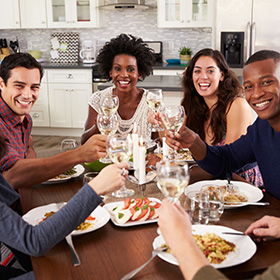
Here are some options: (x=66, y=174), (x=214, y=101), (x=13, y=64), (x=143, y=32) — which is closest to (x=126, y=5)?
(x=143, y=32)

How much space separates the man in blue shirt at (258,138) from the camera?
1.81 m

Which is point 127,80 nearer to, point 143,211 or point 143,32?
point 143,211

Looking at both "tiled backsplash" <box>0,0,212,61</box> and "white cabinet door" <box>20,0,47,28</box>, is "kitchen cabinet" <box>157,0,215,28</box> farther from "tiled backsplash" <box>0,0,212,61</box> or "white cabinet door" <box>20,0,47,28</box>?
"white cabinet door" <box>20,0,47,28</box>

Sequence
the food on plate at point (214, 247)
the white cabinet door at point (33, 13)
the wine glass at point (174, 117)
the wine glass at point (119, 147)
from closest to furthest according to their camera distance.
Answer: the food on plate at point (214, 247), the wine glass at point (119, 147), the wine glass at point (174, 117), the white cabinet door at point (33, 13)

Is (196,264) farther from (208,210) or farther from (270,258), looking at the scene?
(208,210)

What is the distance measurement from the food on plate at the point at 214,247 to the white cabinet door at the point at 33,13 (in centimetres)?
542

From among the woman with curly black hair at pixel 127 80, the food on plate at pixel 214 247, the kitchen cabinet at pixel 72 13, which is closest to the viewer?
the food on plate at pixel 214 247

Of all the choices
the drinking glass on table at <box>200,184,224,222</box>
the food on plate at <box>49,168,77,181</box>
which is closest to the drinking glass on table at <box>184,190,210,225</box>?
the drinking glass on table at <box>200,184,224,222</box>

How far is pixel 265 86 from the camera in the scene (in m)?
1.81

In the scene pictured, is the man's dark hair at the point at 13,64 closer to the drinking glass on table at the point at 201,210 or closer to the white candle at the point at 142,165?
the white candle at the point at 142,165

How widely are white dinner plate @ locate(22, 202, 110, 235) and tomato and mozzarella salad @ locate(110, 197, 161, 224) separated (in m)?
0.04

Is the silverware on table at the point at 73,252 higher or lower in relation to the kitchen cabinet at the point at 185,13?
lower

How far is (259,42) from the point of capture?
4855 millimetres

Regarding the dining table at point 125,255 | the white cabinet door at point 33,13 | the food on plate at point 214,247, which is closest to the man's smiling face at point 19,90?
the dining table at point 125,255
